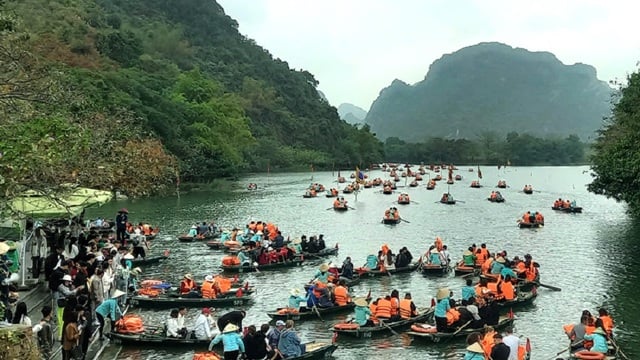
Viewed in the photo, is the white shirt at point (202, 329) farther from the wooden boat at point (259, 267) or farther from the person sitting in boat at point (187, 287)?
the wooden boat at point (259, 267)

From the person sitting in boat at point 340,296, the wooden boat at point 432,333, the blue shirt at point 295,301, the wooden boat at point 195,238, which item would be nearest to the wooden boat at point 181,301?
the blue shirt at point 295,301

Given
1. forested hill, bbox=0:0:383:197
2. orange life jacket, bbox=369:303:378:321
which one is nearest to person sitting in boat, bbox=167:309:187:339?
forested hill, bbox=0:0:383:197

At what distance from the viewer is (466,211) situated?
2258 inches

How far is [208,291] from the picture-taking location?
22469 millimetres

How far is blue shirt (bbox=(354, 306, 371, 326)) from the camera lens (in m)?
19.1

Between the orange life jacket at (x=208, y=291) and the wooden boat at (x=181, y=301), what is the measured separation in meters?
0.23

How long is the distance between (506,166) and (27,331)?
167617mm

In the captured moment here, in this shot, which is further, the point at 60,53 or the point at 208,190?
the point at 208,190

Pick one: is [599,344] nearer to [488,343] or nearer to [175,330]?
[488,343]

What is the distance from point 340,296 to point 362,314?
2522 millimetres

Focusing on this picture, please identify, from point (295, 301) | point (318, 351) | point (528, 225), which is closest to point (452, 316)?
point (318, 351)

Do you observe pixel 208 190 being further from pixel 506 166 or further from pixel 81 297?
pixel 506 166

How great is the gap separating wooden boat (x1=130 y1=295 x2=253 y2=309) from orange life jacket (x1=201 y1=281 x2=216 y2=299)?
0.74 feet

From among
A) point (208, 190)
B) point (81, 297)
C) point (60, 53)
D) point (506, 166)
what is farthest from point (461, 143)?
point (81, 297)
